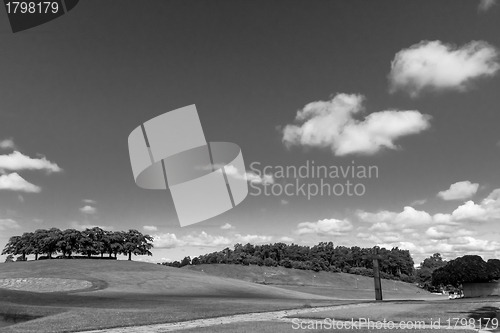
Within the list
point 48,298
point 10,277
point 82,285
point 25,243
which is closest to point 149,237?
point 25,243

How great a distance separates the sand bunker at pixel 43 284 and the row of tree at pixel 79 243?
3070 inches

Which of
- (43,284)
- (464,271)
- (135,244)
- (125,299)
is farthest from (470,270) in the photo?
(135,244)

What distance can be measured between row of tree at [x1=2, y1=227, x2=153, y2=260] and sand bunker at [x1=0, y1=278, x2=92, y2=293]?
78.0 metres

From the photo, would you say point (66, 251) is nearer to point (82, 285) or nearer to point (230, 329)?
point (82, 285)

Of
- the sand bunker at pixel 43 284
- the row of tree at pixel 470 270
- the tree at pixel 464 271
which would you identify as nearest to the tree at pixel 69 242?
the sand bunker at pixel 43 284

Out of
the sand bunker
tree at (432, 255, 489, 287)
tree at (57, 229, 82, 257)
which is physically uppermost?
tree at (57, 229, 82, 257)

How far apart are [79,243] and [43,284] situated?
3494 inches

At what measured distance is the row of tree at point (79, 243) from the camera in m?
167

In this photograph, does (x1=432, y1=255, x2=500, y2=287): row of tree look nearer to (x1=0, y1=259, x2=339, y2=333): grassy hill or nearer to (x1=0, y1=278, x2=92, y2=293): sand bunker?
(x1=0, y1=259, x2=339, y2=333): grassy hill

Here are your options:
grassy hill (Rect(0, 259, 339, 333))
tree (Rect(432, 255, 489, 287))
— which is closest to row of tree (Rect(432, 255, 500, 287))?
tree (Rect(432, 255, 489, 287))

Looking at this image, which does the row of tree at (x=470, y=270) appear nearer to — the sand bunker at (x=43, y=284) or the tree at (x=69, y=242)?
the sand bunker at (x=43, y=284)

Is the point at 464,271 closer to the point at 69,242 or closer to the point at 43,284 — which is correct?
the point at 43,284

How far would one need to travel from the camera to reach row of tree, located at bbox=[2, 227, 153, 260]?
549ft

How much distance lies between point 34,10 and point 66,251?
165m
